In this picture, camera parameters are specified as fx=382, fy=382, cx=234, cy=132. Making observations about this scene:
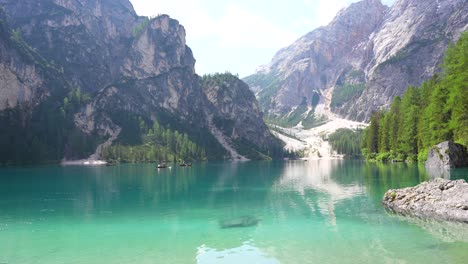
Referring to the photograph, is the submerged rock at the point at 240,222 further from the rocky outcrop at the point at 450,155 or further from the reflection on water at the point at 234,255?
the rocky outcrop at the point at 450,155

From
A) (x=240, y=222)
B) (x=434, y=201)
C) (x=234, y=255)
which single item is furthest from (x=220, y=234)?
(x=434, y=201)

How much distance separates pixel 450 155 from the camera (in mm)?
74250

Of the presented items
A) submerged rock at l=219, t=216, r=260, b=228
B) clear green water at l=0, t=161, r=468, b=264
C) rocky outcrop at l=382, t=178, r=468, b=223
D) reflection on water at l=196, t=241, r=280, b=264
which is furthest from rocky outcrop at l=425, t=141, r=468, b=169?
reflection on water at l=196, t=241, r=280, b=264

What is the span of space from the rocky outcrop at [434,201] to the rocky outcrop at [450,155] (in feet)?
134

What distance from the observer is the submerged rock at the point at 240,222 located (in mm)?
33966

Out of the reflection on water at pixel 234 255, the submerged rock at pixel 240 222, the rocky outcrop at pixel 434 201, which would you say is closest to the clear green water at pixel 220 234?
the reflection on water at pixel 234 255

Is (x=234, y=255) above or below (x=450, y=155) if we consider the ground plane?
below

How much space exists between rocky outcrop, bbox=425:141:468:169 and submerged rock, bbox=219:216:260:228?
5395 cm

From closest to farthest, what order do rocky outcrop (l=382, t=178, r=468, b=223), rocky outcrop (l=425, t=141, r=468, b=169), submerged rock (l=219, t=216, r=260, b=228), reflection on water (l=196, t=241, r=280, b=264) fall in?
reflection on water (l=196, t=241, r=280, b=264), rocky outcrop (l=382, t=178, r=468, b=223), submerged rock (l=219, t=216, r=260, b=228), rocky outcrop (l=425, t=141, r=468, b=169)

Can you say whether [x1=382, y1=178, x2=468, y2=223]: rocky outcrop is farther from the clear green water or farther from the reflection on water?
the reflection on water

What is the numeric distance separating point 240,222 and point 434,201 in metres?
18.0

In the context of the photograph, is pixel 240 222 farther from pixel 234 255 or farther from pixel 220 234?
pixel 234 255

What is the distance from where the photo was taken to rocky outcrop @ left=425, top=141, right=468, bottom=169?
7412cm

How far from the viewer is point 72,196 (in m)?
57.8
